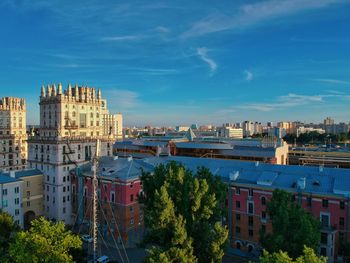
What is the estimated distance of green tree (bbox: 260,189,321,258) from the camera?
90.6ft

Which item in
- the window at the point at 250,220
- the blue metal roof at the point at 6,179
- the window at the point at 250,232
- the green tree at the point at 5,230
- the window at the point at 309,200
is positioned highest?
the blue metal roof at the point at 6,179

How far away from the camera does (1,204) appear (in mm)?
49688

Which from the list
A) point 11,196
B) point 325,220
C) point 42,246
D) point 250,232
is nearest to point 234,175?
Result: point 250,232

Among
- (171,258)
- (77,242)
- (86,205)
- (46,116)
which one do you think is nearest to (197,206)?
(171,258)

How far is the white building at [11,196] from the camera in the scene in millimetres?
50062

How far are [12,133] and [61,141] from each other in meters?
45.4

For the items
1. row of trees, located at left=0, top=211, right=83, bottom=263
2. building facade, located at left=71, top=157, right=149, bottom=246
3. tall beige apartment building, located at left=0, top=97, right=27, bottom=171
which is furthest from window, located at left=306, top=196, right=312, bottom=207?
tall beige apartment building, located at left=0, top=97, right=27, bottom=171

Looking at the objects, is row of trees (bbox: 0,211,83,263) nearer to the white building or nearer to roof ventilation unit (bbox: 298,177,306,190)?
the white building

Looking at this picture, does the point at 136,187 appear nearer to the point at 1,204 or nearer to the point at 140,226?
the point at 140,226

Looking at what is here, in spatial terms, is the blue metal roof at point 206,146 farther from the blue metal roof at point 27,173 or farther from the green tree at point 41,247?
the green tree at point 41,247

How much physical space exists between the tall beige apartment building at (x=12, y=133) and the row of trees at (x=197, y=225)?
225 ft

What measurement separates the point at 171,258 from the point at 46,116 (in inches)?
1768

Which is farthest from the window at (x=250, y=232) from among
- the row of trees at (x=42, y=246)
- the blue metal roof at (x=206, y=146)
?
the blue metal roof at (x=206, y=146)

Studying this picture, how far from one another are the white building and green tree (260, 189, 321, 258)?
4181cm
